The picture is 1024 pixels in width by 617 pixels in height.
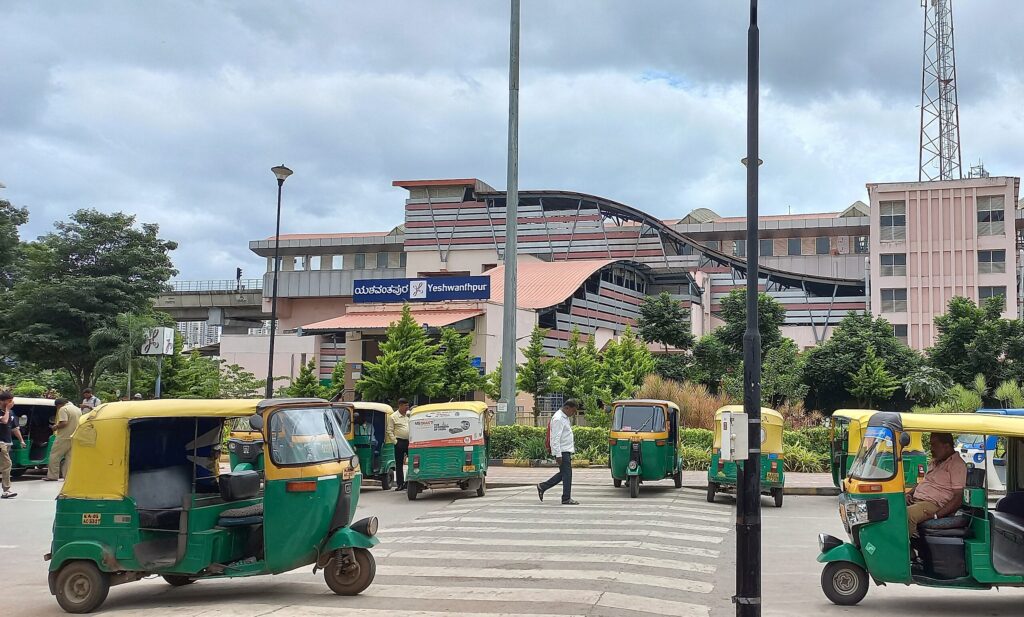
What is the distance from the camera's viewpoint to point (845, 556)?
29.7ft

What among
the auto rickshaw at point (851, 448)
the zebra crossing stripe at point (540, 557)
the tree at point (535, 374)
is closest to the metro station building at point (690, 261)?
the tree at point (535, 374)

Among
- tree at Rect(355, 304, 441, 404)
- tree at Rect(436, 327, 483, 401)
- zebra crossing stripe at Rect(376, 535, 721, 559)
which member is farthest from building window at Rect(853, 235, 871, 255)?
zebra crossing stripe at Rect(376, 535, 721, 559)

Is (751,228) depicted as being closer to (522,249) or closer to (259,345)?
(259,345)

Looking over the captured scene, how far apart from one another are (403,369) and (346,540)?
24.2 m

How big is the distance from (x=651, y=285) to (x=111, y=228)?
31.6 m

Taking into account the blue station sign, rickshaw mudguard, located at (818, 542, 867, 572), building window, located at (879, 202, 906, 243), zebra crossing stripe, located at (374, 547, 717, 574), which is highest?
building window, located at (879, 202, 906, 243)

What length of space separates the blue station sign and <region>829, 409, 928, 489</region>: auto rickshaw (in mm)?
25975

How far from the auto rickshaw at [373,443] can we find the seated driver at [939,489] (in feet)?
41.5

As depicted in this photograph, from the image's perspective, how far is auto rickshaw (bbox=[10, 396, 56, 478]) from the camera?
2123 cm

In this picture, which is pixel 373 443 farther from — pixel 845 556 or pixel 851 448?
pixel 845 556

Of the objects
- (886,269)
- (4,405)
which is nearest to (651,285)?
(886,269)

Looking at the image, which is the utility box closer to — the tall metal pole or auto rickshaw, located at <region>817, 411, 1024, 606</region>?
auto rickshaw, located at <region>817, 411, 1024, 606</region>

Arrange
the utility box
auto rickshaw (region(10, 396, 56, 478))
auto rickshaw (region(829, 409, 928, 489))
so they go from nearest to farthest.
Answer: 1. the utility box
2. auto rickshaw (region(829, 409, 928, 489))
3. auto rickshaw (region(10, 396, 56, 478))

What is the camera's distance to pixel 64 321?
39594 millimetres
